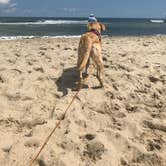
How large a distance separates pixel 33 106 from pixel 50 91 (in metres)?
0.73

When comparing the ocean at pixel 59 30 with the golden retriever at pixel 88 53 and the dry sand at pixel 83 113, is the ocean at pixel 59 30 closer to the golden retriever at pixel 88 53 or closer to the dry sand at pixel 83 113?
the dry sand at pixel 83 113

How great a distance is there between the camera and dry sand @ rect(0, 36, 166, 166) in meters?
4.68

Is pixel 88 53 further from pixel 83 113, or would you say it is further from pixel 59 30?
pixel 59 30

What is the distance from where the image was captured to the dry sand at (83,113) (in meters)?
4.68

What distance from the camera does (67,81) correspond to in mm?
7336

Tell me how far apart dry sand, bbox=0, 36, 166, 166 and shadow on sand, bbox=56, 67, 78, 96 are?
2 centimetres

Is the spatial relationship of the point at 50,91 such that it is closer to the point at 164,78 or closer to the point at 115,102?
the point at 115,102

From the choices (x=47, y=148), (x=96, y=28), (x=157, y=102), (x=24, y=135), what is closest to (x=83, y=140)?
(x=47, y=148)

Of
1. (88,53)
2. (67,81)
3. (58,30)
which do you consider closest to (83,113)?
(88,53)

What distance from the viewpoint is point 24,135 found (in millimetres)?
5203

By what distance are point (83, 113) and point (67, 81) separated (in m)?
1.55

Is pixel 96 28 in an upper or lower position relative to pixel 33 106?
upper

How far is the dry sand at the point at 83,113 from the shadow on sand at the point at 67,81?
2 cm

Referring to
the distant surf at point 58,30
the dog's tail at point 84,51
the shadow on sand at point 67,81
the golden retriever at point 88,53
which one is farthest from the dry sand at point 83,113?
the distant surf at point 58,30
